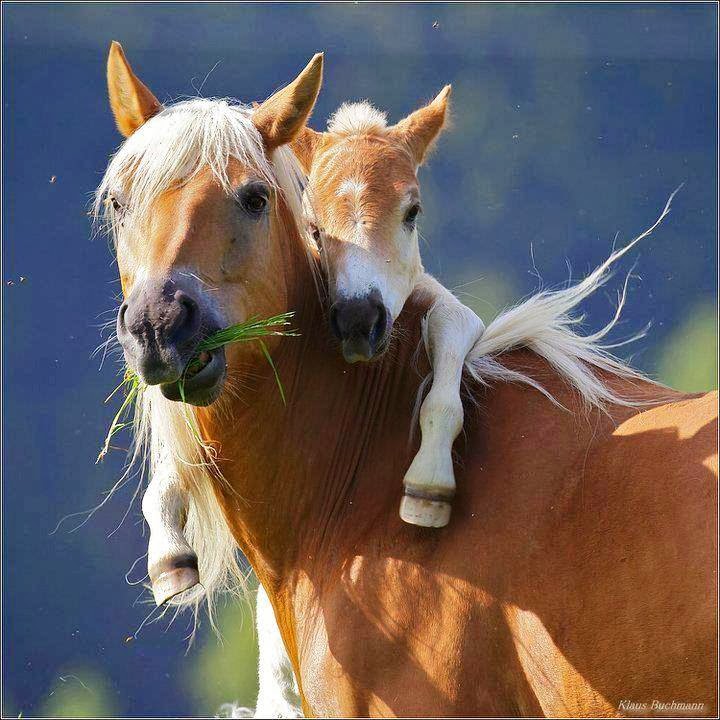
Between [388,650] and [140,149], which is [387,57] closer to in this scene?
[140,149]

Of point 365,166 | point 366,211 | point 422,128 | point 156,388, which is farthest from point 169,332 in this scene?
point 422,128

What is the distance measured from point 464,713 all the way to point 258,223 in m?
1.30

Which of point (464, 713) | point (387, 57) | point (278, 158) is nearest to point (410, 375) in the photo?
point (278, 158)

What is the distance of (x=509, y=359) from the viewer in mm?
2615

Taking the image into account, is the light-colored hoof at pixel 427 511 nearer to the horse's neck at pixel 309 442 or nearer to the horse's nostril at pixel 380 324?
the horse's neck at pixel 309 442

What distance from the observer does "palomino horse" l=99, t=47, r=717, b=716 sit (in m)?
2.09

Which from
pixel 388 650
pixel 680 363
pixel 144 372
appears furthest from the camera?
pixel 680 363

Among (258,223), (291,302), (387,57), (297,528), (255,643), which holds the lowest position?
(255,643)

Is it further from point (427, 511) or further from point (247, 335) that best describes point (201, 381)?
point (427, 511)

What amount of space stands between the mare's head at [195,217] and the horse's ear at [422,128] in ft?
2.08

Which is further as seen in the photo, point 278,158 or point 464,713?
point 278,158

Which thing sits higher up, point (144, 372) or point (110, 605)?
point (144, 372)

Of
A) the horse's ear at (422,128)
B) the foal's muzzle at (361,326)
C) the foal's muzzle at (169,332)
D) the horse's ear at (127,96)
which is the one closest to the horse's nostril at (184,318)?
the foal's muzzle at (169,332)

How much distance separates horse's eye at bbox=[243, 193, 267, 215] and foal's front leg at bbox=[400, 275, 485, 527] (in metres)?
0.58
